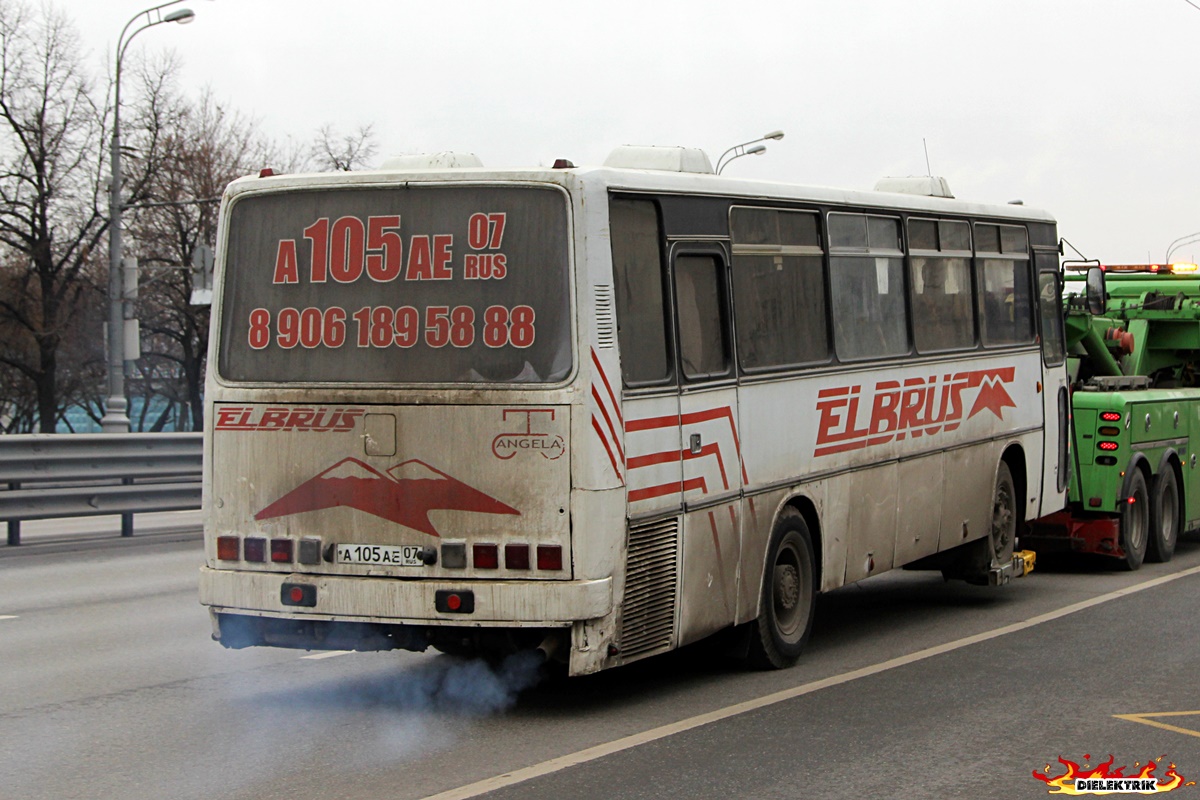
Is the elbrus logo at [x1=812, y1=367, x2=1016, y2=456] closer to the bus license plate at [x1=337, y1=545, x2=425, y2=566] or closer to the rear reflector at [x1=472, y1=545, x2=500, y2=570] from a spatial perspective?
the rear reflector at [x1=472, y1=545, x2=500, y2=570]

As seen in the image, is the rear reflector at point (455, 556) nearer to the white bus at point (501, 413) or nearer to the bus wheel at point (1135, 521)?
the white bus at point (501, 413)

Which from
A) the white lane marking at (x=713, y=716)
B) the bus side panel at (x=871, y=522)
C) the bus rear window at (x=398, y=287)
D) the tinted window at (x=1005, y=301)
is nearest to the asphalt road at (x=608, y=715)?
the white lane marking at (x=713, y=716)

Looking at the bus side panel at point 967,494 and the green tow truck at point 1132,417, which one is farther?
the green tow truck at point 1132,417

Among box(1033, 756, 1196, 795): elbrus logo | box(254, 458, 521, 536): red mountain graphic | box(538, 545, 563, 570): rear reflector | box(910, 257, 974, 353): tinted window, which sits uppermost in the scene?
box(910, 257, 974, 353): tinted window

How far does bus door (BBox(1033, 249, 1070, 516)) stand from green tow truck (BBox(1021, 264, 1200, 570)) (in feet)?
1.66

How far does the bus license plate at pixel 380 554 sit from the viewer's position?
7.78 m

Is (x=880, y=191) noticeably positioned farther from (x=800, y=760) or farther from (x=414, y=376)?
(x=800, y=760)

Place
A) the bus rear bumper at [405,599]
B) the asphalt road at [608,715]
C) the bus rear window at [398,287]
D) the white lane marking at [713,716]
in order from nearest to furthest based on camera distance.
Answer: the white lane marking at [713,716]
the asphalt road at [608,715]
the bus rear bumper at [405,599]
the bus rear window at [398,287]

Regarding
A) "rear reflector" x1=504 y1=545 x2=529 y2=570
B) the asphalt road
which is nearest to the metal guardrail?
the asphalt road

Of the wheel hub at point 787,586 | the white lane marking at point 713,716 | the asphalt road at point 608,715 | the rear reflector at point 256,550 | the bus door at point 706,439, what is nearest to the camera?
the white lane marking at point 713,716

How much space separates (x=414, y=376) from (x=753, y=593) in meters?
2.43

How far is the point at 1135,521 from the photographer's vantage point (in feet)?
49.0

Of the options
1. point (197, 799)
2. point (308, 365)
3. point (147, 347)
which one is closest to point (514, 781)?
point (197, 799)

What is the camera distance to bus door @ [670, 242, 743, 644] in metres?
8.38
